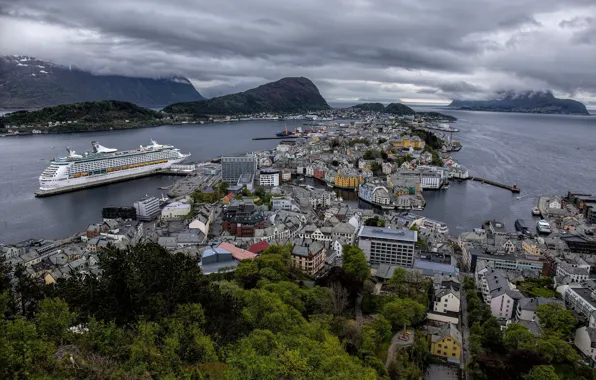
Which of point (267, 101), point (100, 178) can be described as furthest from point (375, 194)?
point (267, 101)

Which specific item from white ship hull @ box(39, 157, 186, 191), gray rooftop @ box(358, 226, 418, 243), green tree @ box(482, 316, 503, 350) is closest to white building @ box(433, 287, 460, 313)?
green tree @ box(482, 316, 503, 350)

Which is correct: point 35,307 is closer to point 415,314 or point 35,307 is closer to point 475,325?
point 415,314

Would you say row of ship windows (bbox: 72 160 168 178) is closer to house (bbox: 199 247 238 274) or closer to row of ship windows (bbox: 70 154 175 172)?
row of ship windows (bbox: 70 154 175 172)

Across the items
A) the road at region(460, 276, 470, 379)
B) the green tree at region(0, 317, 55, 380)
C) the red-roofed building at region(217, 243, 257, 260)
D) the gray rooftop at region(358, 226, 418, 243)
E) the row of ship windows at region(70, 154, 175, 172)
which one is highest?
the green tree at region(0, 317, 55, 380)

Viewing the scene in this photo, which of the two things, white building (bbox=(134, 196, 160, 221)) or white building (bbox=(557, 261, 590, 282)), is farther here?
white building (bbox=(134, 196, 160, 221))

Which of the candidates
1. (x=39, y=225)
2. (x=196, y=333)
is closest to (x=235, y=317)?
(x=196, y=333)

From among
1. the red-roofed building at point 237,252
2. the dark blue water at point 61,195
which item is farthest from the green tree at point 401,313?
the dark blue water at point 61,195

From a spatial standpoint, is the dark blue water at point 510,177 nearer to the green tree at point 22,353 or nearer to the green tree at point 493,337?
the green tree at point 493,337
